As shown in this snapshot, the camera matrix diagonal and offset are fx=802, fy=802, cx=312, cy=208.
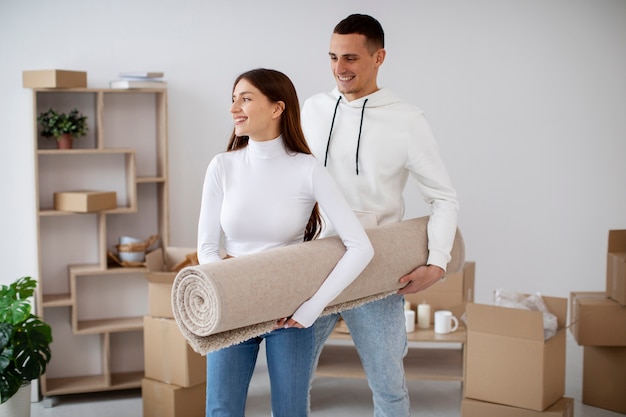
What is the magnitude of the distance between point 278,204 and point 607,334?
2.30 metres

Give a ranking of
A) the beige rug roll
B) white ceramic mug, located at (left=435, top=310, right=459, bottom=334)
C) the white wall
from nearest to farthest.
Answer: the beige rug roll < white ceramic mug, located at (left=435, top=310, right=459, bottom=334) < the white wall

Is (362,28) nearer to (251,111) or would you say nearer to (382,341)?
(251,111)

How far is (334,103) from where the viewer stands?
8.03ft

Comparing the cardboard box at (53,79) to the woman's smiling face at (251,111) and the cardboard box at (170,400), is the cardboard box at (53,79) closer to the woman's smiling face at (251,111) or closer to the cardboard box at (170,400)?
the cardboard box at (170,400)

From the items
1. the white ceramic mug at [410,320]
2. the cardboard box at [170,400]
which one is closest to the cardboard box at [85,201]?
the cardboard box at [170,400]

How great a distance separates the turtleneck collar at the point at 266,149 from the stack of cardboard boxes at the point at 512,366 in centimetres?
167

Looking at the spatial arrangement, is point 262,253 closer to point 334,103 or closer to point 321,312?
point 321,312

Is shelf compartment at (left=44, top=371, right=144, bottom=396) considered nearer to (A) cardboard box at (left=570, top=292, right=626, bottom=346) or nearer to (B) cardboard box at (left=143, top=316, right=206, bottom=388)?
(B) cardboard box at (left=143, top=316, right=206, bottom=388)

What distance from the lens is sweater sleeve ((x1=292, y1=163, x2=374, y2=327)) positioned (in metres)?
1.94

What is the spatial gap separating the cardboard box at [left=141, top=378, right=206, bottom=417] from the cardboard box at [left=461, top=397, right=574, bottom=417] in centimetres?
120

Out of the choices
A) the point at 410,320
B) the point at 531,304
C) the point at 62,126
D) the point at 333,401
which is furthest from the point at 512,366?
the point at 62,126

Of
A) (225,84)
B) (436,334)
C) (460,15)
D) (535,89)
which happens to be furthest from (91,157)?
(535,89)

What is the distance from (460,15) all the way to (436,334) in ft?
6.22

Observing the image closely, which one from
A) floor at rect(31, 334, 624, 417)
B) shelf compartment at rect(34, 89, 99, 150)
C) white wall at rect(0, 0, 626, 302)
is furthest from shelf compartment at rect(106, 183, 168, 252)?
floor at rect(31, 334, 624, 417)
